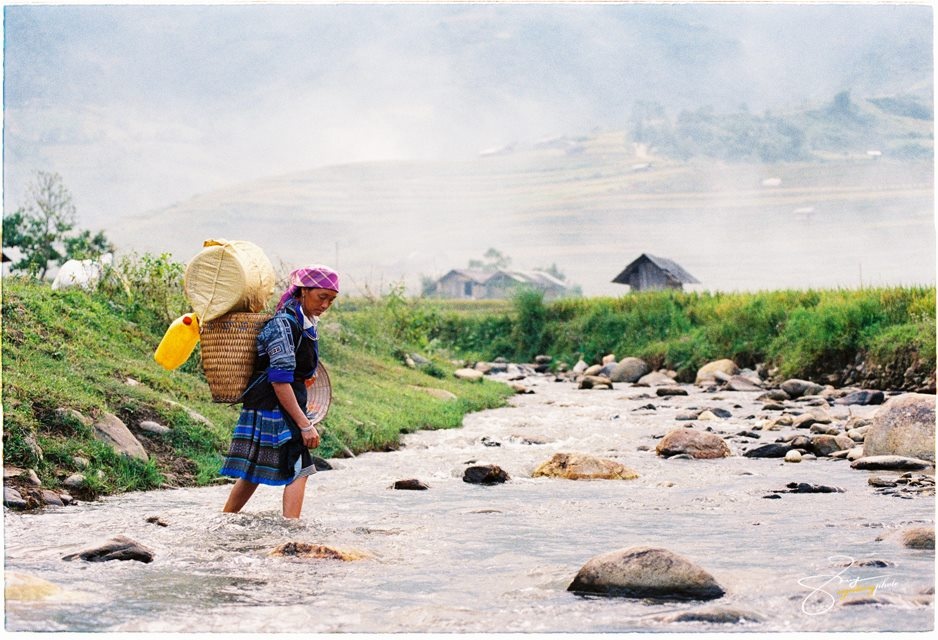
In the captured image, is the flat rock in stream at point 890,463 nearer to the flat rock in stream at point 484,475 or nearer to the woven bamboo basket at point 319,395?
the flat rock in stream at point 484,475

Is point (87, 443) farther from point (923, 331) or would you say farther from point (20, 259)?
point (20, 259)

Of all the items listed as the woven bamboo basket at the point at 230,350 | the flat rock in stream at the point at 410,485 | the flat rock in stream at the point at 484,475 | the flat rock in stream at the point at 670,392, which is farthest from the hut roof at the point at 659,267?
the woven bamboo basket at the point at 230,350

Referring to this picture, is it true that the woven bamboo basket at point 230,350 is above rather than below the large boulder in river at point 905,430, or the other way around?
above

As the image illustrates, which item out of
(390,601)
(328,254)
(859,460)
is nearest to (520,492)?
(859,460)

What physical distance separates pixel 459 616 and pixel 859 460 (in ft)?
21.6

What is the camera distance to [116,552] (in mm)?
5988

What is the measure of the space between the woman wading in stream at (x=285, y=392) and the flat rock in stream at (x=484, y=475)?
339cm

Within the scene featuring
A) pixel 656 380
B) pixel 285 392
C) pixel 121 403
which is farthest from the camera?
pixel 656 380

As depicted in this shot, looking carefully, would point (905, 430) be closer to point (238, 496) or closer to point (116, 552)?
point (238, 496)

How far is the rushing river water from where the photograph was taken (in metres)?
4.88

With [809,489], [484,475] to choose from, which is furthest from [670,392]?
[809,489]

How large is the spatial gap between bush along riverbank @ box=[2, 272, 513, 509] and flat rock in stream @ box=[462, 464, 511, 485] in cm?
184

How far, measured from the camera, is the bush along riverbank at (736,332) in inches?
802

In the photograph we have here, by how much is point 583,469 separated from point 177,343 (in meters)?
4.90
